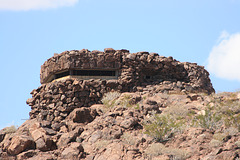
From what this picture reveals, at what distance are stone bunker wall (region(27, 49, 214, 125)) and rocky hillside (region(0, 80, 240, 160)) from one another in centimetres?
19

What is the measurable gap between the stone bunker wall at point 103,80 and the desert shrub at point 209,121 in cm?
576

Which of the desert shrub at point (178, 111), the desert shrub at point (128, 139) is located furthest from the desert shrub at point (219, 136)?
the desert shrub at point (128, 139)

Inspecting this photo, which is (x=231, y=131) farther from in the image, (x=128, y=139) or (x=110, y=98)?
(x=110, y=98)

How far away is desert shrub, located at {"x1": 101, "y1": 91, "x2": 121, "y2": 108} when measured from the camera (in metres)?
20.2

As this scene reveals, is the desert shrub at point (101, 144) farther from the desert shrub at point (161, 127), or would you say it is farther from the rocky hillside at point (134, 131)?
the desert shrub at point (161, 127)

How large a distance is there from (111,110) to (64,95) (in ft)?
11.6

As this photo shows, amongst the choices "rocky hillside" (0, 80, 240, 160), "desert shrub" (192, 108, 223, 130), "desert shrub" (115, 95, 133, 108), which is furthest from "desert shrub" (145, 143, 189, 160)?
"desert shrub" (115, 95, 133, 108)

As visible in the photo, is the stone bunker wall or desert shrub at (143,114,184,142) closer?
desert shrub at (143,114,184,142)

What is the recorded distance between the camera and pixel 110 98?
21.0 m

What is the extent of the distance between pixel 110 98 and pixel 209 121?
653cm

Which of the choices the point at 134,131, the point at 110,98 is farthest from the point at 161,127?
the point at 110,98

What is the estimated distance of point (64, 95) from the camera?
20906 mm

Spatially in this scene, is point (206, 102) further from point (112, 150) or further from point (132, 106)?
point (112, 150)

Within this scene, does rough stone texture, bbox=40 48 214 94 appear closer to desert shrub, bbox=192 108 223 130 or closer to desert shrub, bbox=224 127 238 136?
desert shrub, bbox=192 108 223 130
